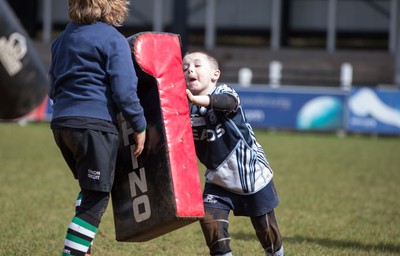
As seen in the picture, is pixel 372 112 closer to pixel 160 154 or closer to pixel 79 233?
pixel 160 154

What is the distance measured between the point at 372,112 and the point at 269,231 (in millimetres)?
12452

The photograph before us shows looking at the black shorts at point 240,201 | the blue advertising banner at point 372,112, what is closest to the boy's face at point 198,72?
the black shorts at point 240,201

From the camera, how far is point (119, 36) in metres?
3.94

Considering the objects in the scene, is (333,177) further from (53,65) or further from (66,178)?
(53,65)

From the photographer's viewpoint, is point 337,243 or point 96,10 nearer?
point 96,10

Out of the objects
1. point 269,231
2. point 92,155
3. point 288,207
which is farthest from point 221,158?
point 288,207

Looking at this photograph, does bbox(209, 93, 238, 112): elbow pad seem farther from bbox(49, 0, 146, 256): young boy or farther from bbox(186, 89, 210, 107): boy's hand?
bbox(49, 0, 146, 256): young boy

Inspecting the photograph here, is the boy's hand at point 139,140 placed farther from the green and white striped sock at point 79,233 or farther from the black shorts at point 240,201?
the black shorts at point 240,201

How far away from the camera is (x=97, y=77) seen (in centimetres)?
392

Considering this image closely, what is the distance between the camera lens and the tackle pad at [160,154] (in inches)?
156

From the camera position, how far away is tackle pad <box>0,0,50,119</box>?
286 centimetres

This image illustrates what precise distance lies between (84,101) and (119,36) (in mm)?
358

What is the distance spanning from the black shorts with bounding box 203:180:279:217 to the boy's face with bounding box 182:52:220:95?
557 millimetres

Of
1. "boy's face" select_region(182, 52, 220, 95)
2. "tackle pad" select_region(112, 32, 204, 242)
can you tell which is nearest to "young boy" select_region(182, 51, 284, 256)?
"boy's face" select_region(182, 52, 220, 95)
